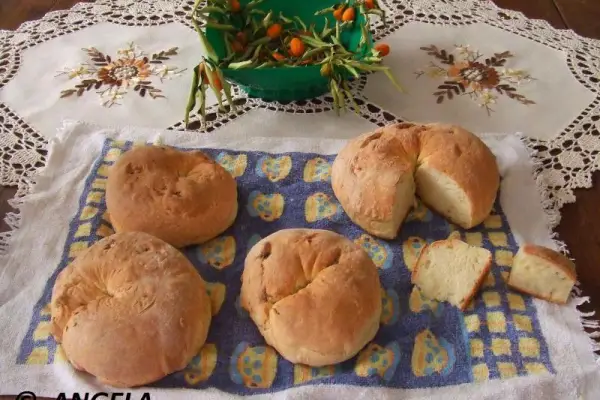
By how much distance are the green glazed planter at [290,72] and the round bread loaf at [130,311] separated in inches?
24.8

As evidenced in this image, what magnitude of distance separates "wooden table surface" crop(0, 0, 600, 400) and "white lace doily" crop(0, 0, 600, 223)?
40mm

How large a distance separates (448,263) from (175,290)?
635mm

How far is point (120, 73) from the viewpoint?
2.04 meters

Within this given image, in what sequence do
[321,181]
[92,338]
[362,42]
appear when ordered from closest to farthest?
1. [92,338]
2. [321,181]
3. [362,42]

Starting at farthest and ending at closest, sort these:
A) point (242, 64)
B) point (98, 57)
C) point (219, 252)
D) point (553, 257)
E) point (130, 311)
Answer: point (98, 57)
point (242, 64)
point (219, 252)
point (553, 257)
point (130, 311)

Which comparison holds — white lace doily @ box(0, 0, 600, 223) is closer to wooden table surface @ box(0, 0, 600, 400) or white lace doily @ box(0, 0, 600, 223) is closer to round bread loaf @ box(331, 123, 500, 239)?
wooden table surface @ box(0, 0, 600, 400)

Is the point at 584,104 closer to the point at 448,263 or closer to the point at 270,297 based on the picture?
the point at 448,263

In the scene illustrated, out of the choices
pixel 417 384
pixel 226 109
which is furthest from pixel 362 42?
pixel 417 384

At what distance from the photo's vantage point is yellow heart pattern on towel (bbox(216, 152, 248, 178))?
66.9 inches

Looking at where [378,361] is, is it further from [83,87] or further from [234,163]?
[83,87]

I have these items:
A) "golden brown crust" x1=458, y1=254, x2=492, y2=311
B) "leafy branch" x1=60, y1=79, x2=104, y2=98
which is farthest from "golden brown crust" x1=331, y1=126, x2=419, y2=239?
"leafy branch" x1=60, y1=79, x2=104, y2=98

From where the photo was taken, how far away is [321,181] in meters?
1.67

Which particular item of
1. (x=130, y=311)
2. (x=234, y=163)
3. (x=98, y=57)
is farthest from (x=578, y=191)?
(x=98, y=57)

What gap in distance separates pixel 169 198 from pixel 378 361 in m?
0.61
